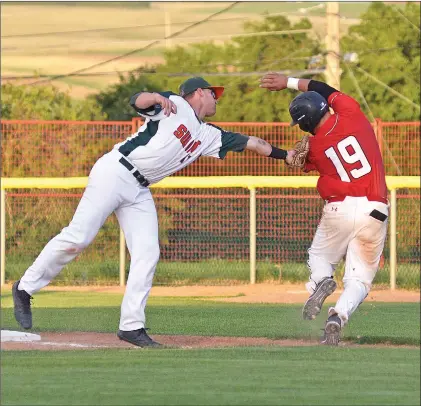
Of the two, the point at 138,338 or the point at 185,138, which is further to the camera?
the point at 138,338

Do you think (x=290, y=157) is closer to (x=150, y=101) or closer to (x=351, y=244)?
(x=351, y=244)

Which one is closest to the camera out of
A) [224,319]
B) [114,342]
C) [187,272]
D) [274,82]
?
[114,342]

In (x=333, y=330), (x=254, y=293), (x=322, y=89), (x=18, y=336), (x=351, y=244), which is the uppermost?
(x=322, y=89)

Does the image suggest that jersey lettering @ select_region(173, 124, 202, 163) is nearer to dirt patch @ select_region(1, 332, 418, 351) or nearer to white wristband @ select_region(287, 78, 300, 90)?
white wristband @ select_region(287, 78, 300, 90)

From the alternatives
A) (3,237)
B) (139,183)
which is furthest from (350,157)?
(3,237)

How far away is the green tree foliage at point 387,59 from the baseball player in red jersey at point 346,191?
82.8 feet

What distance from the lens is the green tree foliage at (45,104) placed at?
92.4 ft

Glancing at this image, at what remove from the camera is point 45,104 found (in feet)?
100

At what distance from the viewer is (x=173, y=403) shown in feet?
A: 23.4

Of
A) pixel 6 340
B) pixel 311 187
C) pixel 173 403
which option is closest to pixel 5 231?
pixel 311 187

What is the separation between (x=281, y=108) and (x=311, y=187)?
55.3 feet

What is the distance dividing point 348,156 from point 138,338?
229cm

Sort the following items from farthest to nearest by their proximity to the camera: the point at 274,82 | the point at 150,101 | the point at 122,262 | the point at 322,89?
the point at 122,262 → the point at 274,82 → the point at 322,89 → the point at 150,101

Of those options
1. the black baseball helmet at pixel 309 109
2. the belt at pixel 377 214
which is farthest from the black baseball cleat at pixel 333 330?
the black baseball helmet at pixel 309 109
